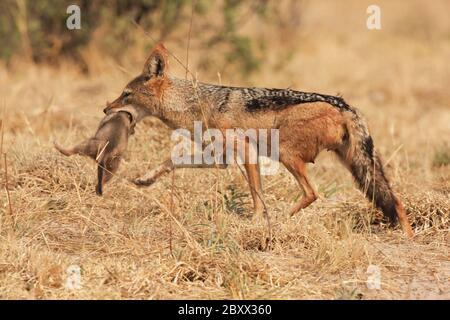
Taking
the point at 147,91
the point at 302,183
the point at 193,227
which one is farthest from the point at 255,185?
the point at 147,91

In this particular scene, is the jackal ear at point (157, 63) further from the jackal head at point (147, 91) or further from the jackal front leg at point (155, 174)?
the jackal front leg at point (155, 174)

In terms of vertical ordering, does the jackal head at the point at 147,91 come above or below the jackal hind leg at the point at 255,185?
above

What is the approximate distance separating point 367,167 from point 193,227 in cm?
140

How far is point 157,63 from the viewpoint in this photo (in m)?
6.89

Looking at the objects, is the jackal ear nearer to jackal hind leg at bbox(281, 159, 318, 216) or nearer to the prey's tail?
jackal hind leg at bbox(281, 159, 318, 216)

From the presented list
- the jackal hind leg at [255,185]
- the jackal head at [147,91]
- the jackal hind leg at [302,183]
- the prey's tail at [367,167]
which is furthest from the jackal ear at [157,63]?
the prey's tail at [367,167]

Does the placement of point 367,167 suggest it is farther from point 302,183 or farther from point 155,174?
point 155,174

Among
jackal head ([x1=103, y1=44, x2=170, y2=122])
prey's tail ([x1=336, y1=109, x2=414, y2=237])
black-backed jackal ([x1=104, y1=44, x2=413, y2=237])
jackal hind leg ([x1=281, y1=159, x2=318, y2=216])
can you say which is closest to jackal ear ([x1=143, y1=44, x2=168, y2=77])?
jackal head ([x1=103, y1=44, x2=170, y2=122])

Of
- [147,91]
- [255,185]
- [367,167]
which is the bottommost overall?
[255,185]

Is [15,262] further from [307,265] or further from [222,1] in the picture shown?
[222,1]

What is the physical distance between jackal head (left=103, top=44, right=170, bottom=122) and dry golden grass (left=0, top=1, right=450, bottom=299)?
0.53 metres

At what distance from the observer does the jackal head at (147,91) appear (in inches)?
271

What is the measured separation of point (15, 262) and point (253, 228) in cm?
163

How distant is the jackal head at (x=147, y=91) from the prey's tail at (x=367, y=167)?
1.54 m
